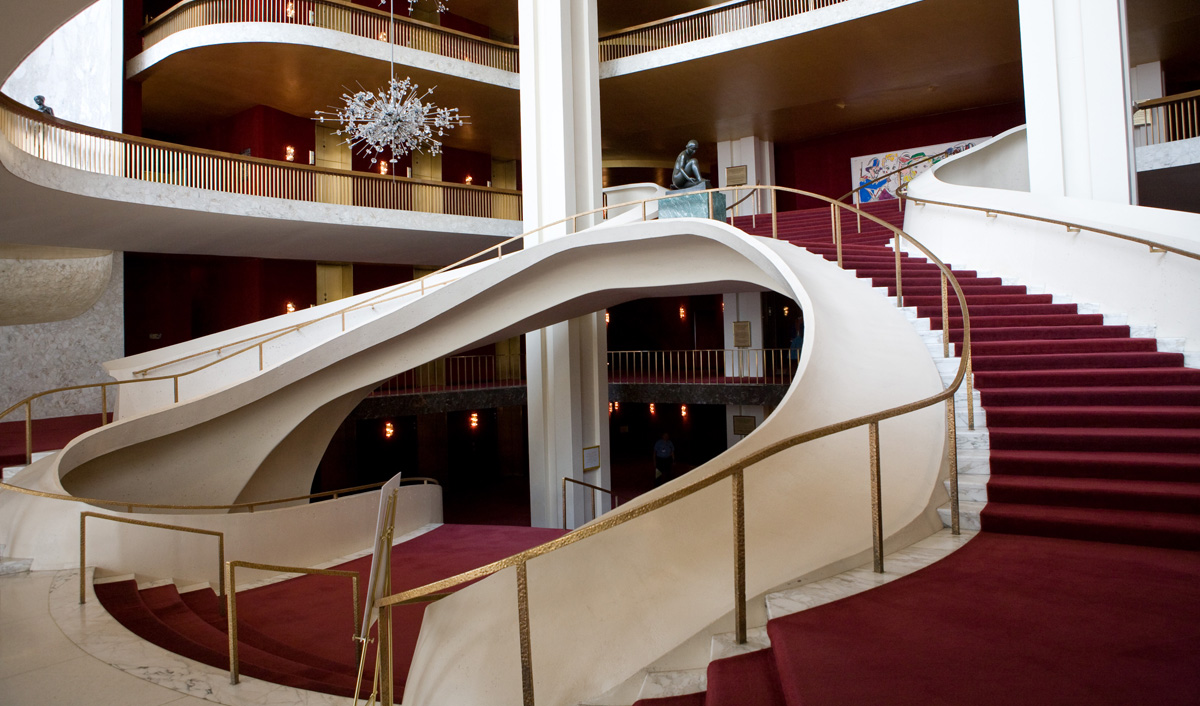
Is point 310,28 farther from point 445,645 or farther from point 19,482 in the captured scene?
point 445,645

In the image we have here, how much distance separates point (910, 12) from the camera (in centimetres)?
1377

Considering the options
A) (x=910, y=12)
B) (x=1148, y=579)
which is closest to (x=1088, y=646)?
(x=1148, y=579)

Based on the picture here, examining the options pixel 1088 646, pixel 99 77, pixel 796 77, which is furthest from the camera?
pixel 796 77

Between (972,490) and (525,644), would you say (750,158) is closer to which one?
(972,490)

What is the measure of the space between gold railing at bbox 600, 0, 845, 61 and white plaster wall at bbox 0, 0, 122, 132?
414 inches

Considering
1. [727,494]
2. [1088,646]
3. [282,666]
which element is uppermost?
[727,494]

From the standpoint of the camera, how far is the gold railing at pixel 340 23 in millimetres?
14797

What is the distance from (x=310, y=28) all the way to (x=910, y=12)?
11489 millimetres

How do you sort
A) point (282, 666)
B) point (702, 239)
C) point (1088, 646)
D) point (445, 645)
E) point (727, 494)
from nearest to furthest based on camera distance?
point (1088, 646), point (445, 645), point (727, 494), point (282, 666), point (702, 239)

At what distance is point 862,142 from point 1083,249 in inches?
508

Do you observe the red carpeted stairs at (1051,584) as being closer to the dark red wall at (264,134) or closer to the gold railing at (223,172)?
the gold railing at (223,172)

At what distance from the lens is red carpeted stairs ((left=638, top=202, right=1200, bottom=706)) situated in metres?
2.62

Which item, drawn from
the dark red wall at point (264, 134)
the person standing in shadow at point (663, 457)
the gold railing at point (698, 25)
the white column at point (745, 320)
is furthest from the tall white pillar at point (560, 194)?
the dark red wall at point (264, 134)

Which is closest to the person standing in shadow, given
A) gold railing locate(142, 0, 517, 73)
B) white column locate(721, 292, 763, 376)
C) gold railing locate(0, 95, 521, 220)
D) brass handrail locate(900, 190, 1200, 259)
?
white column locate(721, 292, 763, 376)
